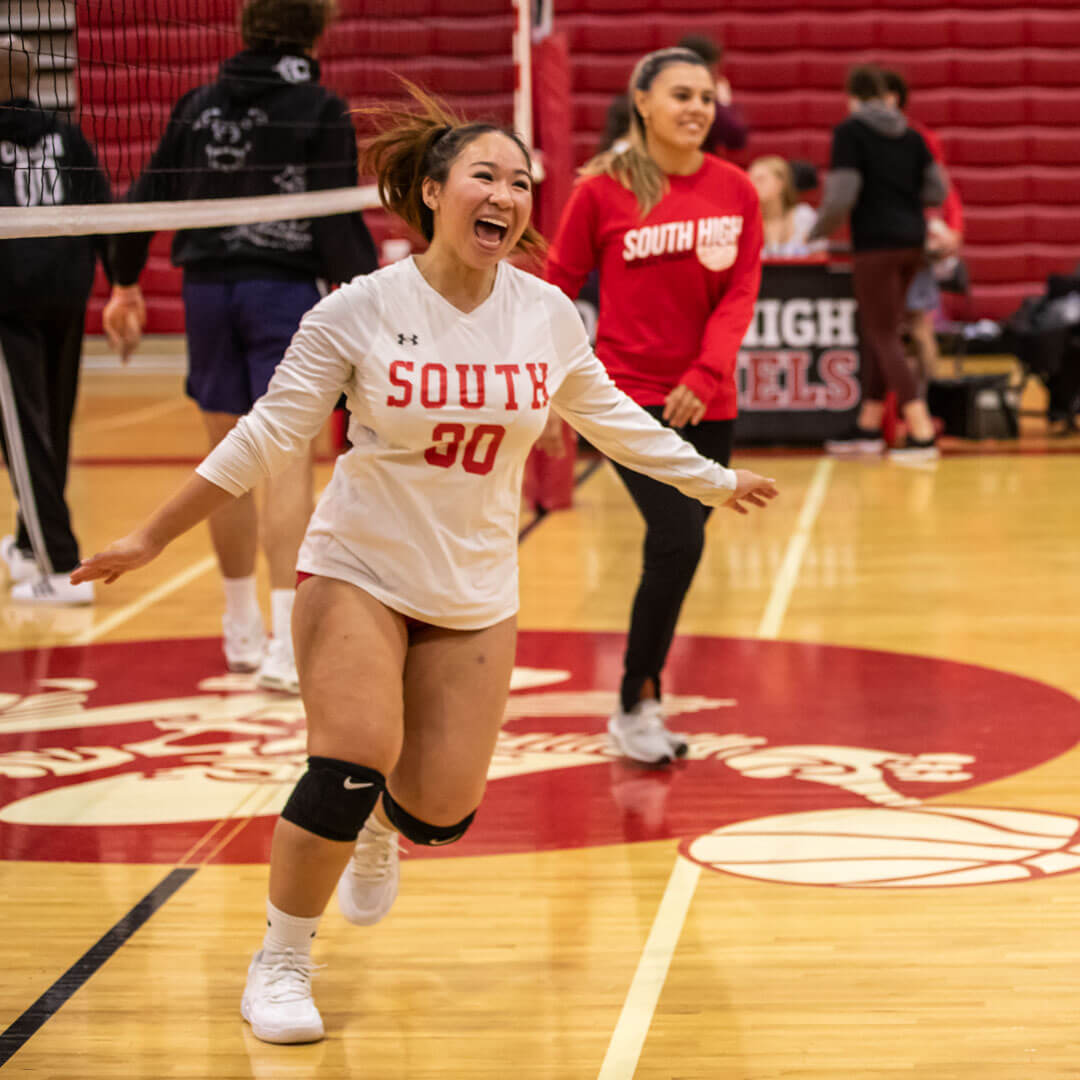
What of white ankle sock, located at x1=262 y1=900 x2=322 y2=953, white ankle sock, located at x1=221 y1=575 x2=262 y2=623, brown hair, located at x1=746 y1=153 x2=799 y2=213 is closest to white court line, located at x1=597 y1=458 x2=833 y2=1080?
white ankle sock, located at x1=262 y1=900 x2=322 y2=953

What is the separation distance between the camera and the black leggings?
4.27 m

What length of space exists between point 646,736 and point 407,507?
5.42ft

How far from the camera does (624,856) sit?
12.4 feet

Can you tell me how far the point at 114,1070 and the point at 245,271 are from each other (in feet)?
9.20

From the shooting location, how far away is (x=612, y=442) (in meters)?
3.24

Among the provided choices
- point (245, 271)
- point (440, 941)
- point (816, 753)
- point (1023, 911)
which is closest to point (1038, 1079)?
point (1023, 911)

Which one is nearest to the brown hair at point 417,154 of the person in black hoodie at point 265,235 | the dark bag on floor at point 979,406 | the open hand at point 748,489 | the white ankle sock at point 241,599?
the open hand at point 748,489

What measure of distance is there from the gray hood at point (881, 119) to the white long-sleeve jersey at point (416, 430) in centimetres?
684

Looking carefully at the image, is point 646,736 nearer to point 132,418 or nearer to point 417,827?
point 417,827

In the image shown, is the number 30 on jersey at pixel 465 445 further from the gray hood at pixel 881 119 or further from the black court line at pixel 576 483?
the gray hood at pixel 881 119

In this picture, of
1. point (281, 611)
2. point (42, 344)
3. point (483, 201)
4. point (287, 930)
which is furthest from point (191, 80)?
point (287, 930)

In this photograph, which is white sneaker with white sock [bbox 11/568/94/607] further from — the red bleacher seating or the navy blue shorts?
the red bleacher seating

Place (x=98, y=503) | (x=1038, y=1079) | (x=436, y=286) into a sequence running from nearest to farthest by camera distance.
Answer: (x=1038, y=1079), (x=436, y=286), (x=98, y=503)

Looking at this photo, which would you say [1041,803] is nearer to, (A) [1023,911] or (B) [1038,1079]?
(A) [1023,911]
